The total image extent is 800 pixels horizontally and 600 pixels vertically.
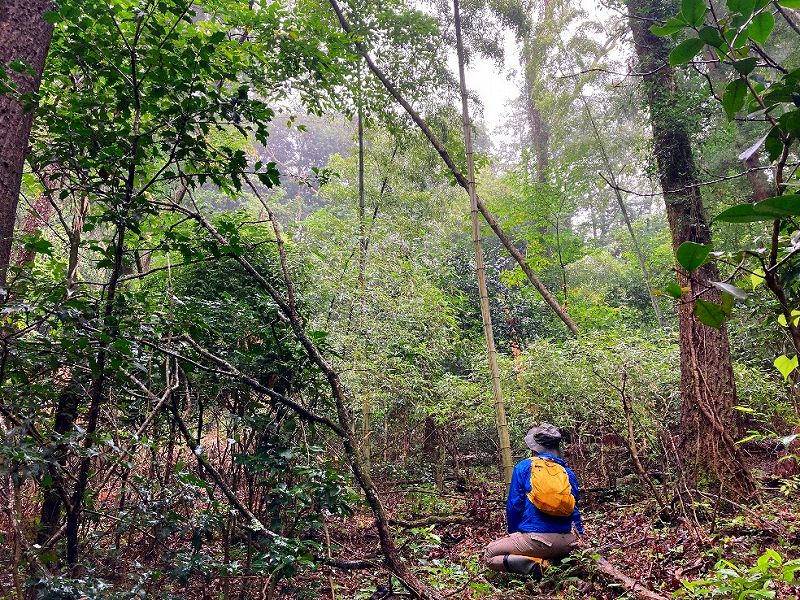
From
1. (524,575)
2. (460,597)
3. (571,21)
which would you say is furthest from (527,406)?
(571,21)

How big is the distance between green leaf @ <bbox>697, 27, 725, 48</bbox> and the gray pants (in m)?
3.32

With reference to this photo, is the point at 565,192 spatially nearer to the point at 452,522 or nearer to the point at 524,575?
the point at 452,522

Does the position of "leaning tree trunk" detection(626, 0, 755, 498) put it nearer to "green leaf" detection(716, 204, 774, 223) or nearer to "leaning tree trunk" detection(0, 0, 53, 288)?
"green leaf" detection(716, 204, 774, 223)

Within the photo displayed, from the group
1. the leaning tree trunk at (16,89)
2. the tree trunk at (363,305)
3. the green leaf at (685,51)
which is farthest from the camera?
the tree trunk at (363,305)

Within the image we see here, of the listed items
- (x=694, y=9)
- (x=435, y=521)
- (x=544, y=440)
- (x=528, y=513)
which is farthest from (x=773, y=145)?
(x=435, y=521)

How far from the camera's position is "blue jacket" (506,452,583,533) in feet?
11.7

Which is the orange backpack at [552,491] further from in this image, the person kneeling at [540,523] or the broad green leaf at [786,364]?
the broad green leaf at [786,364]

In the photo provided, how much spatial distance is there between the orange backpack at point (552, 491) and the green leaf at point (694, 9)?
3153mm

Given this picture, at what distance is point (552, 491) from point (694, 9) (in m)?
3.19

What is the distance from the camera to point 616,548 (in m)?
3.69

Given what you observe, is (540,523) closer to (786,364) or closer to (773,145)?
(786,364)

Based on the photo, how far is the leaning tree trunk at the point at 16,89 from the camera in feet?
6.77

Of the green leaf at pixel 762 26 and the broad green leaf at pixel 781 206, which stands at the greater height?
the green leaf at pixel 762 26

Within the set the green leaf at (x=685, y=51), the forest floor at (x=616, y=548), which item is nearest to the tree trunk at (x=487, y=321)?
the forest floor at (x=616, y=548)
